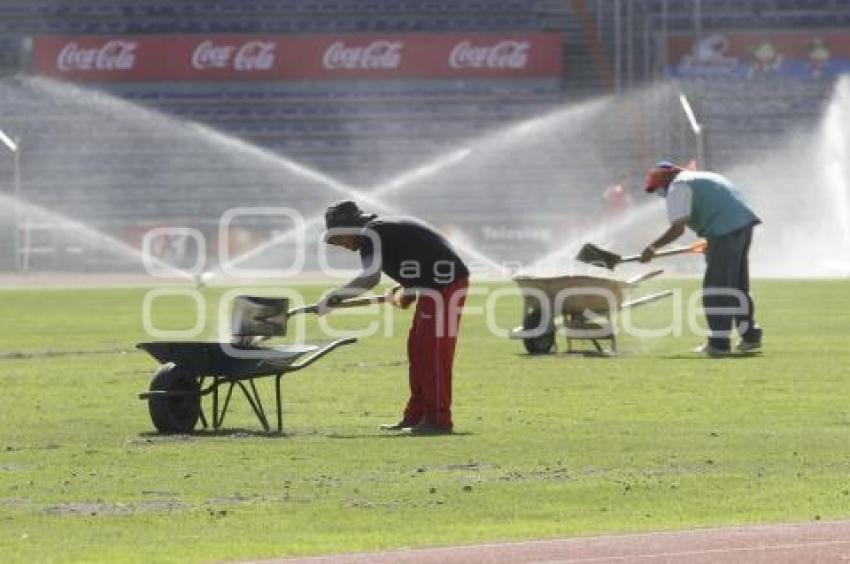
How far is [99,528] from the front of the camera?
1123 cm

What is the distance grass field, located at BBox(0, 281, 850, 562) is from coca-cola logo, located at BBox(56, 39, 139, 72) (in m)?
43.7

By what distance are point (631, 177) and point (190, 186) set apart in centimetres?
1200

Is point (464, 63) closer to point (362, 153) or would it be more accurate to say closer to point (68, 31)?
point (362, 153)

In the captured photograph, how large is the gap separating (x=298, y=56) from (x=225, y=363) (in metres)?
51.7

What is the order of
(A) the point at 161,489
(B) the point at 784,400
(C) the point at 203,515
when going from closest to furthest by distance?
(C) the point at 203,515 < (A) the point at 161,489 < (B) the point at 784,400

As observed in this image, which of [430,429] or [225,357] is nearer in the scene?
[225,357]

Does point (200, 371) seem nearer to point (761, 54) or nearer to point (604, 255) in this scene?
point (604, 255)

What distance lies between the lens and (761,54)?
215 feet

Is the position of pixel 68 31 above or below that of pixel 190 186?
above

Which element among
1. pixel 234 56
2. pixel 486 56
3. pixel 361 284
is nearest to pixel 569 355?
pixel 361 284

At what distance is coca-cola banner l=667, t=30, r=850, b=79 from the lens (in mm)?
64875

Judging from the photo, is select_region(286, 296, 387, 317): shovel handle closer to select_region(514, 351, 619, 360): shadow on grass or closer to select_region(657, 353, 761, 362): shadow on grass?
select_region(657, 353, 761, 362): shadow on grass

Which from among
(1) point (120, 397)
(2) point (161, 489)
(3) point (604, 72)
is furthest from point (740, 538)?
(3) point (604, 72)

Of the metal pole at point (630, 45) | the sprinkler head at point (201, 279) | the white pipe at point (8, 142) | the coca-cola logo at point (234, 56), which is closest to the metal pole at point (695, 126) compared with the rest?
the metal pole at point (630, 45)
